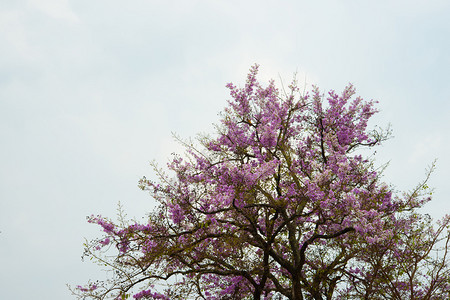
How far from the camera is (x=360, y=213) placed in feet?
37.8

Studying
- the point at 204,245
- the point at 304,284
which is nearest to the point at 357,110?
the point at 304,284

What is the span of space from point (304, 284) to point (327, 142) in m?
4.97

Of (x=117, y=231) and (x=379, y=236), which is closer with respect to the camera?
(x=379, y=236)

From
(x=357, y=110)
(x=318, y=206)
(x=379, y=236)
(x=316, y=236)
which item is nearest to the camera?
(x=379, y=236)

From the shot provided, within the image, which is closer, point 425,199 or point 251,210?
point 251,210

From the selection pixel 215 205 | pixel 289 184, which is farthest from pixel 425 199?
pixel 215 205

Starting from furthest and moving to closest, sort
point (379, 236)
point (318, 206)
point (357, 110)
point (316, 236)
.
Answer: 1. point (357, 110)
2. point (316, 236)
3. point (318, 206)
4. point (379, 236)

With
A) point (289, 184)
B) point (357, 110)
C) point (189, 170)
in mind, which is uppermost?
point (357, 110)

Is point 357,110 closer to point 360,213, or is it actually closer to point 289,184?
point 289,184

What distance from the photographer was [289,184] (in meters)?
13.8

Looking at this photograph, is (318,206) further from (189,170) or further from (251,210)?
(189,170)

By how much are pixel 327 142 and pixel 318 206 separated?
334cm

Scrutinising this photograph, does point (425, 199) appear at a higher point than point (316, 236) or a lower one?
higher

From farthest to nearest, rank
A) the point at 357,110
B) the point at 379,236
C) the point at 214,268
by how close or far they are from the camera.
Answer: the point at 357,110, the point at 214,268, the point at 379,236
